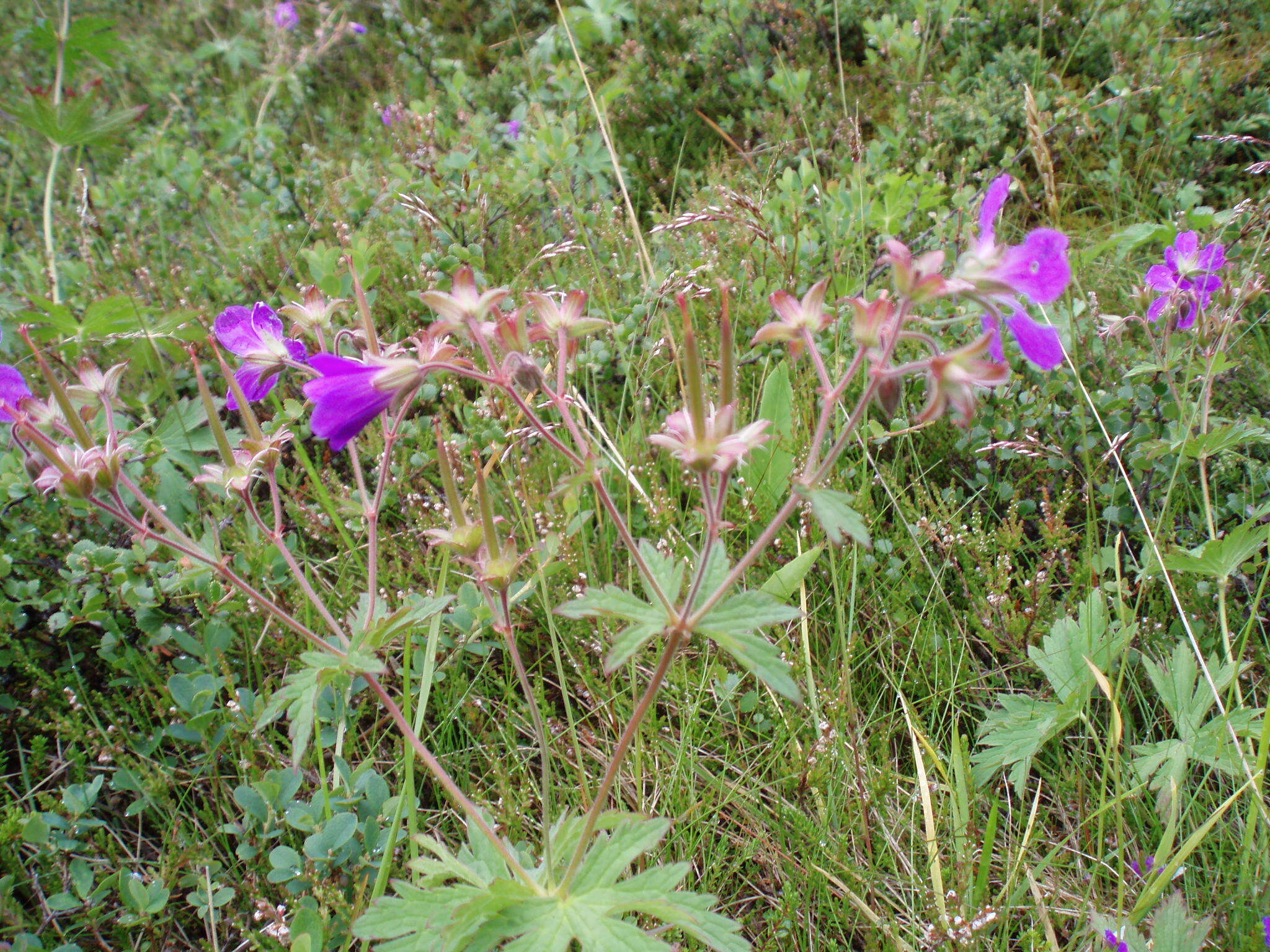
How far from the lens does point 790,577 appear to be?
6.48 feet

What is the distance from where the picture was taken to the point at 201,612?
2141 mm

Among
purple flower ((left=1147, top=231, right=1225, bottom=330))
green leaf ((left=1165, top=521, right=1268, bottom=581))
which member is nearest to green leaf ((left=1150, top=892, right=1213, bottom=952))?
green leaf ((left=1165, top=521, right=1268, bottom=581))

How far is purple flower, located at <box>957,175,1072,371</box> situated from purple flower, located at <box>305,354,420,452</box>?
783 mm

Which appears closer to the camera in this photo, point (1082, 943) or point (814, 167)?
point (1082, 943)

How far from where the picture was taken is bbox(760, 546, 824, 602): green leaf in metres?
1.95

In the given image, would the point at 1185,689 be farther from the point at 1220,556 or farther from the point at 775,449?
the point at 775,449

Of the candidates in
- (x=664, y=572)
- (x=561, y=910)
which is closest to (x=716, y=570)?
(x=664, y=572)

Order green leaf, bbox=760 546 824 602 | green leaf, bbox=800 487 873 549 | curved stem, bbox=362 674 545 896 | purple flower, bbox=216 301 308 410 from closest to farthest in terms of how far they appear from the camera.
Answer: green leaf, bbox=800 487 873 549, curved stem, bbox=362 674 545 896, purple flower, bbox=216 301 308 410, green leaf, bbox=760 546 824 602

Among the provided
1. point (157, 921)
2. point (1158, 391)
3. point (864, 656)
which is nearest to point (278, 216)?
point (157, 921)

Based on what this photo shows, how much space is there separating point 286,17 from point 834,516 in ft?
18.7

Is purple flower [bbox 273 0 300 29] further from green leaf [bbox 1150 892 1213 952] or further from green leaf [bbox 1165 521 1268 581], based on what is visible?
green leaf [bbox 1150 892 1213 952]

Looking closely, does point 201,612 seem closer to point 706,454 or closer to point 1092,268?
point 706,454

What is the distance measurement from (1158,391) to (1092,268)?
850 millimetres

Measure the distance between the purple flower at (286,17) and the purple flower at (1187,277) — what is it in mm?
5067
